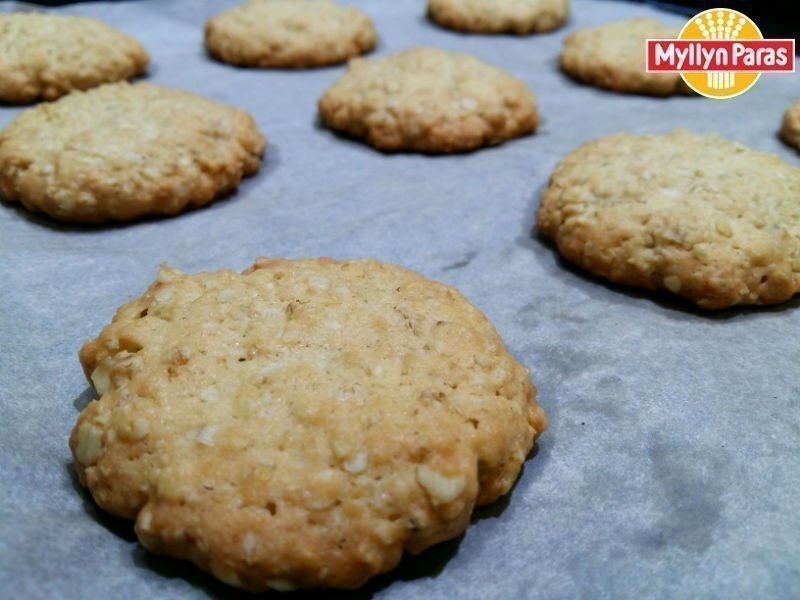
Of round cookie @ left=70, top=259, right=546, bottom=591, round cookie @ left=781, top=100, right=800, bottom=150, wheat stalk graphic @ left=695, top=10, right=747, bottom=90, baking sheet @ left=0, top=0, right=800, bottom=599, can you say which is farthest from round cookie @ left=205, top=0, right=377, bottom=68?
round cookie @ left=70, top=259, right=546, bottom=591

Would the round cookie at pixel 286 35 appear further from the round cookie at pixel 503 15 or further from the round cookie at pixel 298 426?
the round cookie at pixel 298 426

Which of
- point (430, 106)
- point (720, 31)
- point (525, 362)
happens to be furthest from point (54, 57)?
point (720, 31)

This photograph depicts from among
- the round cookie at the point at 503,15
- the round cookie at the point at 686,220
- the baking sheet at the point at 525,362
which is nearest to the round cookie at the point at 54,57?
the baking sheet at the point at 525,362

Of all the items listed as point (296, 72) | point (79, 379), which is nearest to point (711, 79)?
point (296, 72)

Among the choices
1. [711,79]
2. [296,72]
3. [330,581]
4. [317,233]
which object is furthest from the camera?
[296,72]

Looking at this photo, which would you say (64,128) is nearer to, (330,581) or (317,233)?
(317,233)

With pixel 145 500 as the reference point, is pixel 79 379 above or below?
below

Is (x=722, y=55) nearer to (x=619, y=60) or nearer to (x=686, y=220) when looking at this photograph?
(x=619, y=60)
